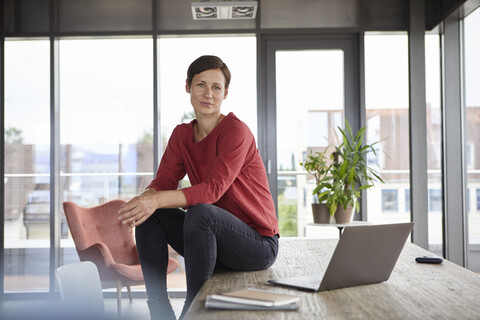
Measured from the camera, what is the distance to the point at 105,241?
3.99 meters

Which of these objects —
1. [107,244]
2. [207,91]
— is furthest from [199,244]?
[107,244]

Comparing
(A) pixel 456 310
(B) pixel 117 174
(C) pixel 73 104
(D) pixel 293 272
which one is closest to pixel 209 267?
(D) pixel 293 272

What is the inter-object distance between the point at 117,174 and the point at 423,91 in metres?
2.60

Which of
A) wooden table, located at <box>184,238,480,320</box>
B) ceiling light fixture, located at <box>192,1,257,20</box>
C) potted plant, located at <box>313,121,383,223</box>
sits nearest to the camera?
wooden table, located at <box>184,238,480,320</box>

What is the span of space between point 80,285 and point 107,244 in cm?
258

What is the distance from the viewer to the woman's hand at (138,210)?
5.89 ft

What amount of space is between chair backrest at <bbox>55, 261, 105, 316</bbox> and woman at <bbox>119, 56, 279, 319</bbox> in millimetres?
281

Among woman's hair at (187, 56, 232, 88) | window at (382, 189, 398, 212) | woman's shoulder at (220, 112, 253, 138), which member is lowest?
window at (382, 189, 398, 212)

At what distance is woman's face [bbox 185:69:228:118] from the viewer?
7.07 feet

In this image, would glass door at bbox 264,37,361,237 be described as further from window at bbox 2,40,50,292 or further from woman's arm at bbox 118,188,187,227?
Result: woman's arm at bbox 118,188,187,227

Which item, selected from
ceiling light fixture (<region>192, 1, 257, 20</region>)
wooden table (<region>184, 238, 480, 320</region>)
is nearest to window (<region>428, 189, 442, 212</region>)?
ceiling light fixture (<region>192, 1, 257, 20</region>)

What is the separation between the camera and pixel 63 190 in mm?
4609

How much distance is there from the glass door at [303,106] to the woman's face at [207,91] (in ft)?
7.75

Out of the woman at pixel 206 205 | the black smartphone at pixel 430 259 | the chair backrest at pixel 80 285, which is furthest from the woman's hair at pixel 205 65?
the black smartphone at pixel 430 259
